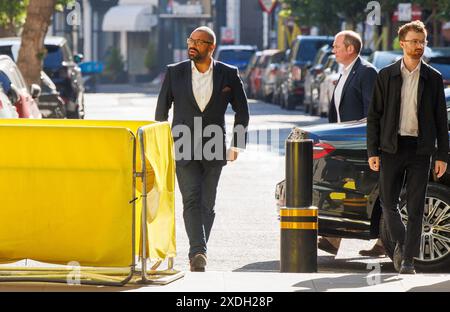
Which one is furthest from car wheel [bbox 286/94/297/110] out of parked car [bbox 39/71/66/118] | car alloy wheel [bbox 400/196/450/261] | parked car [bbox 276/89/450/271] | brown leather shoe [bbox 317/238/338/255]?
car alloy wheel [bbox 400/196/450/261]

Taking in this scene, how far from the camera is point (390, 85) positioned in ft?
33.0

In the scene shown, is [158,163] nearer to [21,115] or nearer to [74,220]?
[74,220]

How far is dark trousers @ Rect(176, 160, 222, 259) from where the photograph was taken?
1092 centimetres

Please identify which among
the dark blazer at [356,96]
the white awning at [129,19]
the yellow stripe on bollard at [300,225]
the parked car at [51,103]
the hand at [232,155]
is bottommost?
the white awning at [129,19]

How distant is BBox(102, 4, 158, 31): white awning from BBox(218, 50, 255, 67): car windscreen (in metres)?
25.2

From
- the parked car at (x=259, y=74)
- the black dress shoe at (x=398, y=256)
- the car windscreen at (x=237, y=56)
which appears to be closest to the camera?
the black dress shoe at (x=398, y=256)

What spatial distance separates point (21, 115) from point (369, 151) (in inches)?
381

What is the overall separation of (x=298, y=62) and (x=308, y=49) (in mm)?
1047

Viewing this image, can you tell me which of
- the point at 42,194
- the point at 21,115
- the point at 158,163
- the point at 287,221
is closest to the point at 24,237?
the point at 42,194

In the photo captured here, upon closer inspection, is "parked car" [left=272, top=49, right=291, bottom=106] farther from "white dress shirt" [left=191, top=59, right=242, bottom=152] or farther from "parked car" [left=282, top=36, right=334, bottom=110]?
"white dress shirt" [left=191, top=59, right=242, bottom=152]

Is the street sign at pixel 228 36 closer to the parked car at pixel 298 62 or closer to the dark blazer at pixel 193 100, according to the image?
the parked car at pixel 298 62

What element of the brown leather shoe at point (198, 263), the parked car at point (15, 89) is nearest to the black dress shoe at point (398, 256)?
the brown leather shoe at point (198, 263)

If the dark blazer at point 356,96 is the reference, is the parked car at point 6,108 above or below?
below

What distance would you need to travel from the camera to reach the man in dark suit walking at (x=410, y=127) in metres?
10.0
